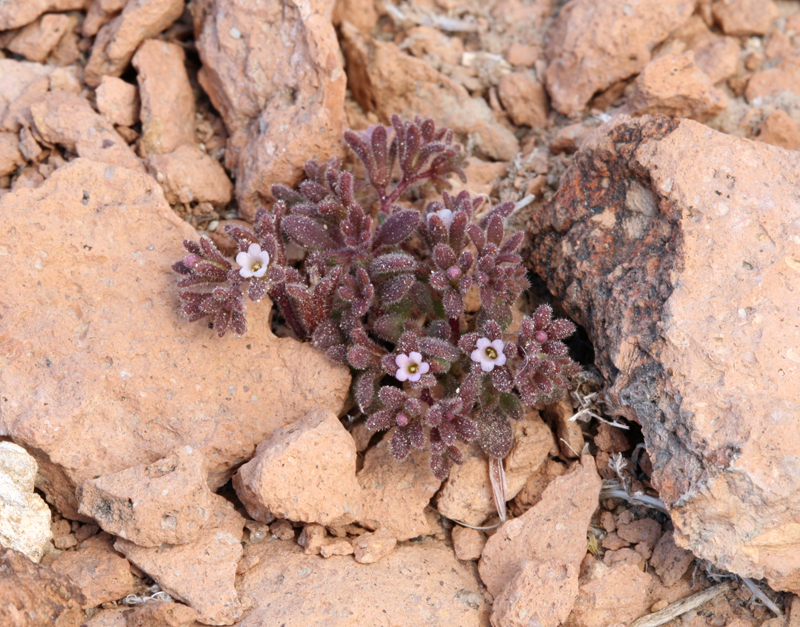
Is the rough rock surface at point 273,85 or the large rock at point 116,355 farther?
the rough rock surface at point 273,85

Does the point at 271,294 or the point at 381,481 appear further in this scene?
the point at 271,294

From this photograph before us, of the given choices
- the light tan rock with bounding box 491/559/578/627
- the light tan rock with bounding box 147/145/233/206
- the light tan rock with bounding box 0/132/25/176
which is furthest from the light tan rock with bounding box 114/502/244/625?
the light tan rock with bounding box 0/132/25/176

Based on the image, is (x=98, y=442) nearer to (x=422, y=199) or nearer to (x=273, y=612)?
(x=273, y=612)

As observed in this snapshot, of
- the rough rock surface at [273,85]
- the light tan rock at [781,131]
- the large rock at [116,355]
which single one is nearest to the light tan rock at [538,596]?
the large rock at [116,355]

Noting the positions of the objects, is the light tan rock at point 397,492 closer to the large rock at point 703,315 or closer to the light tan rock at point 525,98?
the large rock at point 703,315

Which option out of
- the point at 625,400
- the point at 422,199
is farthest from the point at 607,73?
the point at 625,400

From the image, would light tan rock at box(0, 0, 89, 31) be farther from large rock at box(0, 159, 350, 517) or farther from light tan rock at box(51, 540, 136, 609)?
light tan rock at box(51, 540, 136, 609)

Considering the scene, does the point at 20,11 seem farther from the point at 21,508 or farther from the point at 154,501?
the point at 154,501

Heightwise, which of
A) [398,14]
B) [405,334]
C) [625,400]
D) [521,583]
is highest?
[398,14]
